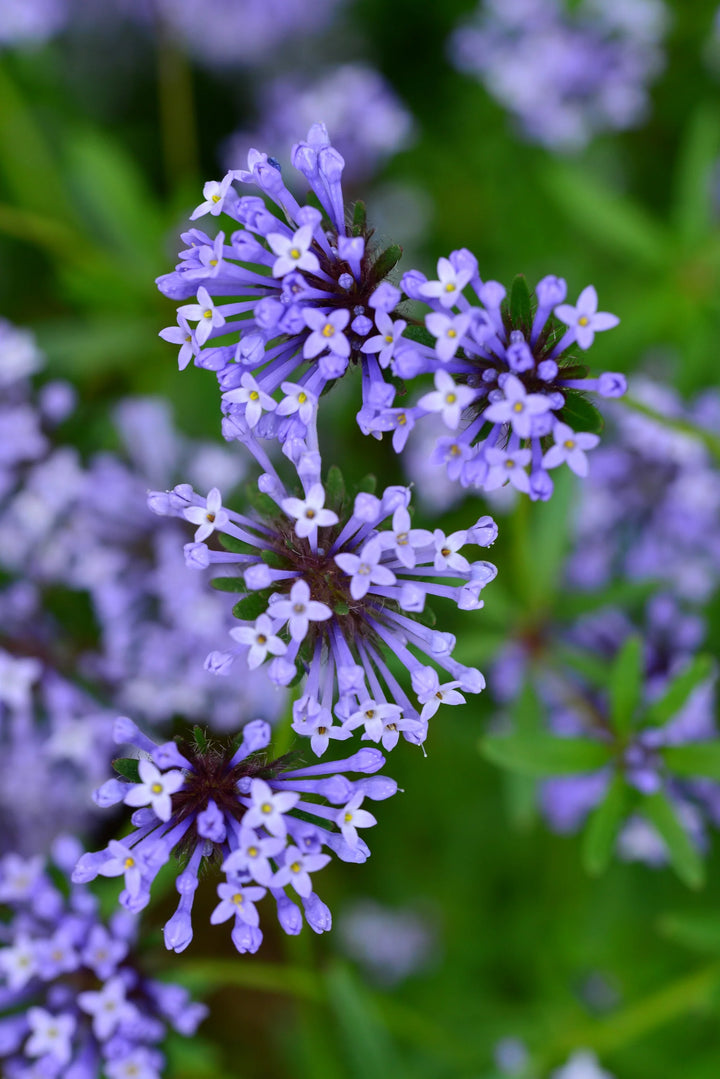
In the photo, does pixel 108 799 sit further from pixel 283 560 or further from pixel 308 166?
pixel 308 166

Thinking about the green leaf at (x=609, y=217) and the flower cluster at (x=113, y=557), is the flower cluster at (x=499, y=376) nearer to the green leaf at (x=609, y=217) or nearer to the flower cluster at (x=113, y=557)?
the flower cluster at (x=113, y=557)

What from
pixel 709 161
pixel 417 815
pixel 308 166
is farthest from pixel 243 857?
pixel 709 161

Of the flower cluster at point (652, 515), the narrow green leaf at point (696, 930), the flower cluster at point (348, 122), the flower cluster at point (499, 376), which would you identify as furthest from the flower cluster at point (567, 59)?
the narrow green leaf at point (696, 930)

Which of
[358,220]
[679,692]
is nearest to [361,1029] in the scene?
[679,692]

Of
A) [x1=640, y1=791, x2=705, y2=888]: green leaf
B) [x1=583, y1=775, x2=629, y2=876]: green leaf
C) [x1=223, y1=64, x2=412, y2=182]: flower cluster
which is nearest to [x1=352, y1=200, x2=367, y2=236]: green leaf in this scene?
[x1=583, y1=775, x2=629, y2=876]: green leaf

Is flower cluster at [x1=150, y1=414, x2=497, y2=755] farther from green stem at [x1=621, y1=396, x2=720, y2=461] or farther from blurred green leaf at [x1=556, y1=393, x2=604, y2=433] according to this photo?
green stem at [x1=621, y1=396, x2=720, y2=461]

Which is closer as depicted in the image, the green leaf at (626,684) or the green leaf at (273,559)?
the green leaf at (273,559)
